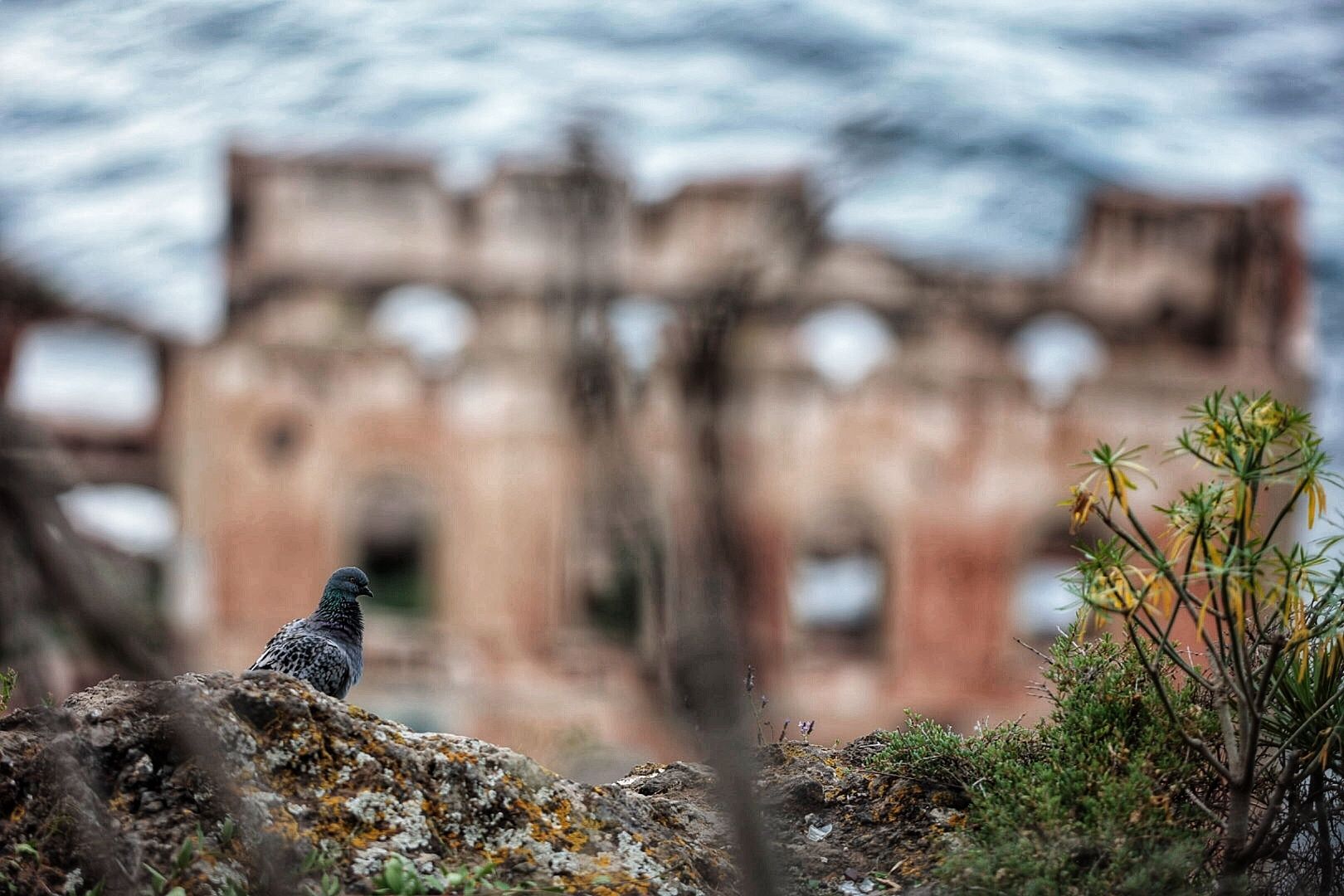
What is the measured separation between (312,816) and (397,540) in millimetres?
18268

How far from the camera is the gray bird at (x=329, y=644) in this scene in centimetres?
414

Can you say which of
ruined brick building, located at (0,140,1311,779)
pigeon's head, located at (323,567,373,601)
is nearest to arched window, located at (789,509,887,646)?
ruined brick building, located at (0,140,1311,779)

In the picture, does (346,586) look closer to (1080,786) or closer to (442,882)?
(442,882)

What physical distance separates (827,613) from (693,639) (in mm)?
20671

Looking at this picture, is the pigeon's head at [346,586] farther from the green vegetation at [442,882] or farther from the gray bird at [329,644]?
the green vegetation at [442,882]

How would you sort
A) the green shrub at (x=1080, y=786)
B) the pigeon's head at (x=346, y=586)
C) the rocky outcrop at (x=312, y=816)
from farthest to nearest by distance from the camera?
1. the pigeon's head at (x=346, y=586)
2. the green shrub at (x=1080, y=786)
3. the rocky outcrop at (x=312, y=816)

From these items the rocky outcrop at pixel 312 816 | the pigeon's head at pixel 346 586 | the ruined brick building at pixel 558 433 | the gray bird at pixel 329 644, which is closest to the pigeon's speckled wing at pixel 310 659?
the gray bird at pixel 329 644

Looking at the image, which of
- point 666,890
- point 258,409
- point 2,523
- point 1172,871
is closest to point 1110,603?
point 1172,871

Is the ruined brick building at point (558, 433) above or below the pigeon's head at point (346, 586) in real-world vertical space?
above

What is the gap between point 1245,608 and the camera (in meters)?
3.47

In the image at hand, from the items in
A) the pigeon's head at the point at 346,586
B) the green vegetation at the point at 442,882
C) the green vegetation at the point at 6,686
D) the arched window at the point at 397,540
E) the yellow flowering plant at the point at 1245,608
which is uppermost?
the arched window at the point at 397,540

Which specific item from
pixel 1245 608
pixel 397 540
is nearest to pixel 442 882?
pixel 1245 608

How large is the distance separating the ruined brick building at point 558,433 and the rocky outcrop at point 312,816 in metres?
15.1

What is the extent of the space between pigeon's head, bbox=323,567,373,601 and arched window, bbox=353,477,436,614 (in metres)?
16.0
